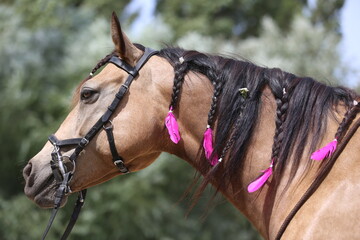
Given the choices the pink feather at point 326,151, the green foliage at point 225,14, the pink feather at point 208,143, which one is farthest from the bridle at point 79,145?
the green foliage at point 225,14

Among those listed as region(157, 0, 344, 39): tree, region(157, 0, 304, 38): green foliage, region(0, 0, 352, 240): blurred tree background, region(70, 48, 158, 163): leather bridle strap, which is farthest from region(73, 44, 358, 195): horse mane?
region(157, 0, 304, 38): green foliage

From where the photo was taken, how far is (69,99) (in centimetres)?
1377

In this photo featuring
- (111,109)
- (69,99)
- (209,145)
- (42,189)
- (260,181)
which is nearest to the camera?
(260,181)

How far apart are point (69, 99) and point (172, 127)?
33.9 ft

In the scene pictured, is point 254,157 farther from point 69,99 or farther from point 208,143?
point 69,99

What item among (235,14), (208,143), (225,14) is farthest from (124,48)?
(235,14)

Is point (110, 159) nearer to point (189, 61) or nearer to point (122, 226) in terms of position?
point (189, 61)

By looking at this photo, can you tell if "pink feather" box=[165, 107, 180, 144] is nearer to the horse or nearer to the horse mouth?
the horse

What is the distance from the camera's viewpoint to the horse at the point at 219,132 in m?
3.40

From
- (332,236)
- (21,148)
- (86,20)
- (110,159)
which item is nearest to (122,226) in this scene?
(21,148)

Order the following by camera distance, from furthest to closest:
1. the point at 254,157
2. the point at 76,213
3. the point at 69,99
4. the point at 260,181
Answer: the point at 69,99 → the point at 76,213 → the point at 254,157 → the point at 260,181

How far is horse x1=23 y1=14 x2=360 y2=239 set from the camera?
3398mm

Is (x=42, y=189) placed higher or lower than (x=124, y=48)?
lower

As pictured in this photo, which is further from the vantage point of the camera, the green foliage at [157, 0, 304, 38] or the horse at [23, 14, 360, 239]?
the green foliage at [157, 0, 304, 38]
